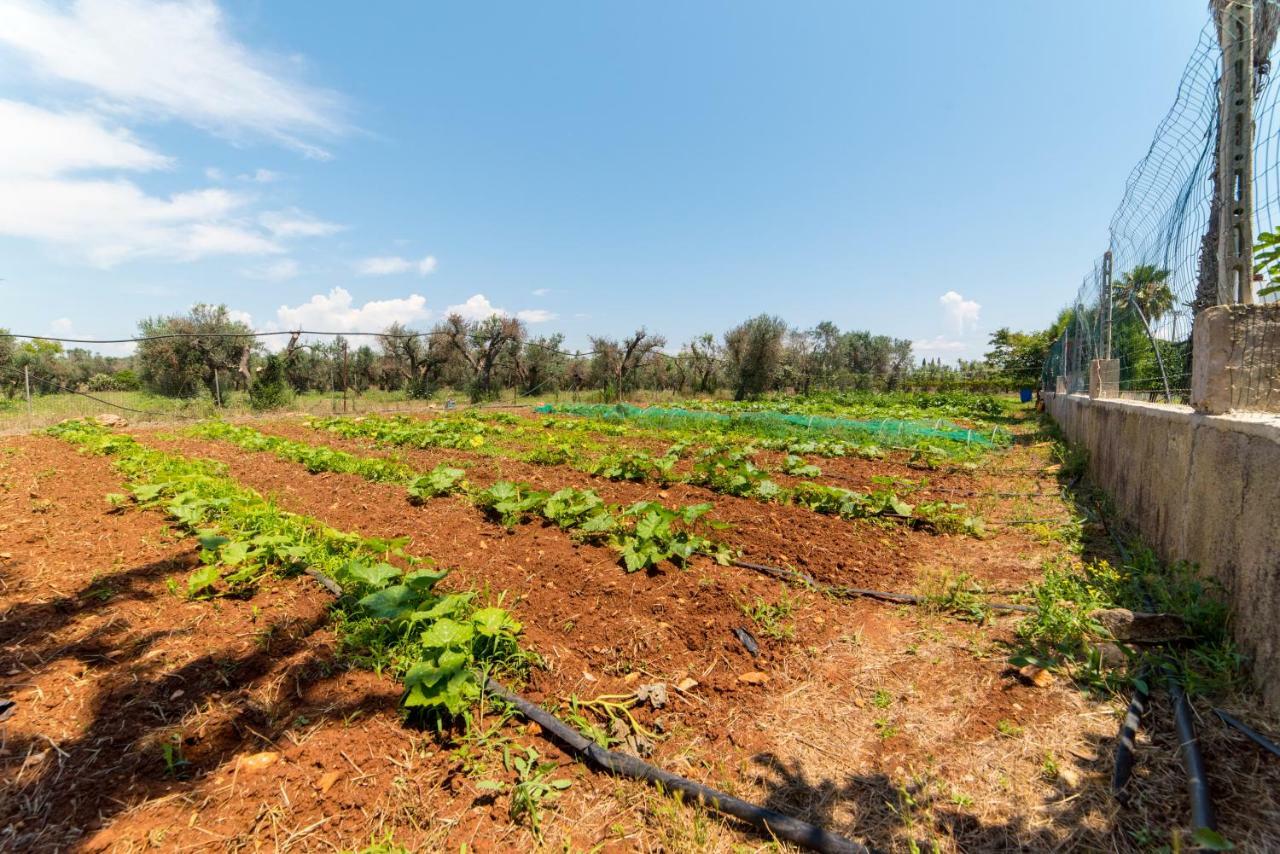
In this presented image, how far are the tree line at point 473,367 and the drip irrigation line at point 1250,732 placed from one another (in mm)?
20850

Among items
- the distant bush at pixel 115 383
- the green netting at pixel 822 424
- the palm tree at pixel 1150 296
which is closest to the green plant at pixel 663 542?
the palm tree at pixel 1150 296

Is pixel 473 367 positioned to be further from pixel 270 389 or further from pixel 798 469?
pixel 798 469

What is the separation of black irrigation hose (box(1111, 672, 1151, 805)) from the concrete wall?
376mm

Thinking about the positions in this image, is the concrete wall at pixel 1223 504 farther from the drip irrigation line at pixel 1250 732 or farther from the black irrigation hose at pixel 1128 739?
the black irrigation hose at pixel 1128 739

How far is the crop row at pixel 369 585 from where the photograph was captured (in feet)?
→ 7.64

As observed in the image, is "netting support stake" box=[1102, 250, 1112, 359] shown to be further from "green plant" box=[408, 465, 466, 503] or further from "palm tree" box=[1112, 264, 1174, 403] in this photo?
"green plant" box=[408, 465, 466, 503]

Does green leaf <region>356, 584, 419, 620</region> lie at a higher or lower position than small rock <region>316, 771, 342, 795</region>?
higher

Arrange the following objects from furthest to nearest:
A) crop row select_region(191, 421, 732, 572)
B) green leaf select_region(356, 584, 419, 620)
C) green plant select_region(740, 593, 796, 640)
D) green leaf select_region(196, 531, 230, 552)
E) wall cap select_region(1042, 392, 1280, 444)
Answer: crop row select_region(191, 421, 732, 572) → green leaf select_region(196, 531, 230, 552) → green plant select_region(740, 593, 796, 640) → green leaf select_region(356, 584, 419, 620) → wall cap select_region(1042, 392, 1280, 444)

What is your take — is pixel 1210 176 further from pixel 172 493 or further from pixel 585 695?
pixel 172 493

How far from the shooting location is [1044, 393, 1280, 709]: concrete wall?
2111 millimetres

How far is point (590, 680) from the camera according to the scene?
8.74ft

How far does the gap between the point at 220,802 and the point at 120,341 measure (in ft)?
61.5

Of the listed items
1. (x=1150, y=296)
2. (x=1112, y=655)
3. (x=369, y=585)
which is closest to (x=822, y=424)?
(x=1150, y=296)

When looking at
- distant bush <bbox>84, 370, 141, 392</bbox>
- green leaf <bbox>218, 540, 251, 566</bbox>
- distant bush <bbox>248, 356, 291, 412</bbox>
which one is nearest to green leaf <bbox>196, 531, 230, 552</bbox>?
green leaf <bbox>218, 540, 251, 566</bbox>
